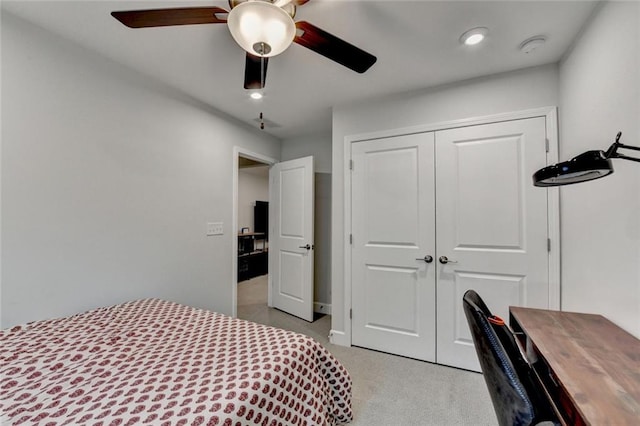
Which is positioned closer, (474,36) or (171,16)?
(171,16)

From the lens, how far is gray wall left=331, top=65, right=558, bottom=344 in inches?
77.3

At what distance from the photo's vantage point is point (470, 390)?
188 cm

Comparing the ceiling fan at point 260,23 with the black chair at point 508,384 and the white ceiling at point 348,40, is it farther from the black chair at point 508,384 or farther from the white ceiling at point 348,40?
the black chair at point 508,384

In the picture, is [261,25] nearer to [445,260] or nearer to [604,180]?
[604,180]

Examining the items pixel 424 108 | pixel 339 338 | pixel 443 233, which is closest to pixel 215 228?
pixel 339 338

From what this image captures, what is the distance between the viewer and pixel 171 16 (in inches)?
46.0

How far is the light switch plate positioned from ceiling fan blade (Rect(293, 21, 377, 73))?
1.94m

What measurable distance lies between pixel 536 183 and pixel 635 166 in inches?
13.6

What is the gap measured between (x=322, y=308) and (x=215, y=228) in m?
1.72

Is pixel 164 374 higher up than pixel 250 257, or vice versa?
pixel 164 374

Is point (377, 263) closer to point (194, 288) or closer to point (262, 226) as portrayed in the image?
point (194, 288)

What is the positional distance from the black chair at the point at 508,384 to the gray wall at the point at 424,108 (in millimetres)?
1666

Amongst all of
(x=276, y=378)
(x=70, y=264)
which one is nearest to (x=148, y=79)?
(x=70, y=264)

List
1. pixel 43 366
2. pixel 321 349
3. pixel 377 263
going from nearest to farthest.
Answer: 1. pixel 43 366
2. pixel 321 349
3. pixel 377 263
